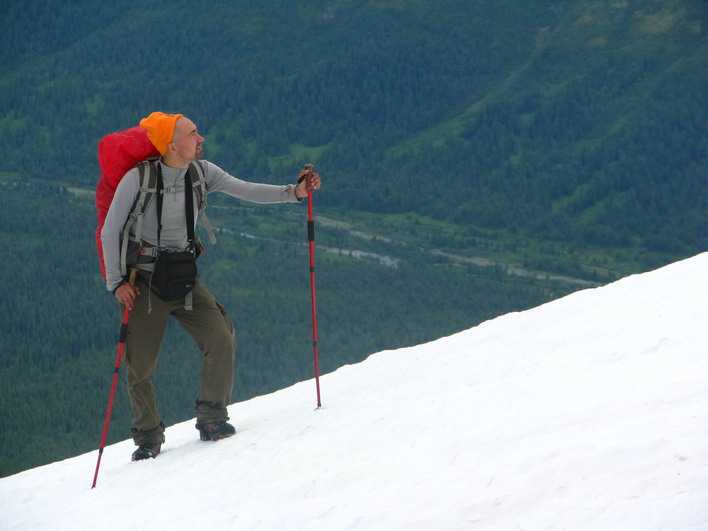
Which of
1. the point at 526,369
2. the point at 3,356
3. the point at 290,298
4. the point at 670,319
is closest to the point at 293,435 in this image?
the point at 526,369

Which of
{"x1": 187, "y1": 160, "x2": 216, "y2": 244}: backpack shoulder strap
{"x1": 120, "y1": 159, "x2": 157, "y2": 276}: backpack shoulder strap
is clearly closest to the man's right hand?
{"x1": 120, "y1": 159, "x2": 157, "y2": 276}: backpack shoulder strap

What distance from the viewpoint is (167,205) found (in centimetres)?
1204

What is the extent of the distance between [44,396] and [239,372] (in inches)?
848

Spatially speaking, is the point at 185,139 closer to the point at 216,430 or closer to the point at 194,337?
the point at 194,337

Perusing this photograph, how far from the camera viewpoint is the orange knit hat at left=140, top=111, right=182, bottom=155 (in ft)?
38.7

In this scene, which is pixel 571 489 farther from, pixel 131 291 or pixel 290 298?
pixel 290 298

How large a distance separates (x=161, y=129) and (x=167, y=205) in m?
0.77

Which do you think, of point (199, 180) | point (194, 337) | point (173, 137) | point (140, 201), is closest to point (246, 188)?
point (199, 180)

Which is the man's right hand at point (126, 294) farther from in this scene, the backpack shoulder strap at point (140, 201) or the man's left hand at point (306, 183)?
the man's left hand at point (306, 183)

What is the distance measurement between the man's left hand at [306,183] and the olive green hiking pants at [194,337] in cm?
141

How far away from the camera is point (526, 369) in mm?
12266

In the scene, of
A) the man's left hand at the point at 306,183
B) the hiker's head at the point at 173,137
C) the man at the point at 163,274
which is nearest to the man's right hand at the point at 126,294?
the man at the point at 163,274

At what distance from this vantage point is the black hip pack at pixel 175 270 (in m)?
12.1

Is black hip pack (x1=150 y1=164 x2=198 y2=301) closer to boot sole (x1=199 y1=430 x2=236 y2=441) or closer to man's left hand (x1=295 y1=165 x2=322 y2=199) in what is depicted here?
man's left hand (x1=295 y1=165 x2=322 y2=199)
